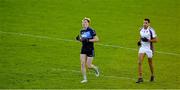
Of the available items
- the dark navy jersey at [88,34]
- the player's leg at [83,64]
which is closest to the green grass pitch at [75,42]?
the player's leg at [83,64]

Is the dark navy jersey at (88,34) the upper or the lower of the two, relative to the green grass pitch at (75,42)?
upper

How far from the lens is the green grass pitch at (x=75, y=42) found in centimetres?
2975

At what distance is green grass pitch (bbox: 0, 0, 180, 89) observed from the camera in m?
29.7

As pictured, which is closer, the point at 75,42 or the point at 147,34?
the point at 147,34

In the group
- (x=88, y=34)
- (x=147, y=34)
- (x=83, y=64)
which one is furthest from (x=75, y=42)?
(x=83, y=64)

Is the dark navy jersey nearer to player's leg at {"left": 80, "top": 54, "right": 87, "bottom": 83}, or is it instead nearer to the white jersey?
player's leg at {"left": 80, "top": 54, "right": 87, "bottom": 83}

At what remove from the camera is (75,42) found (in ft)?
135

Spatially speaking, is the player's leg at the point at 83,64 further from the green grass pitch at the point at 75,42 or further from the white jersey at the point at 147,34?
the white jersey at the point at 147,34

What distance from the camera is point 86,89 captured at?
26.8m

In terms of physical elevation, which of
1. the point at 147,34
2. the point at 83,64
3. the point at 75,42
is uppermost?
the point at 147,34

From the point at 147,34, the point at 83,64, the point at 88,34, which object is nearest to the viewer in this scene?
the point at 83,64

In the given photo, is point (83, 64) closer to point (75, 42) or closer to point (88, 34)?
point (88, 34)

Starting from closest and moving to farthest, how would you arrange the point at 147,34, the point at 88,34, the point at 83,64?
1. the point at 83,64
2. the point at 88,34
3. the point at 147,34

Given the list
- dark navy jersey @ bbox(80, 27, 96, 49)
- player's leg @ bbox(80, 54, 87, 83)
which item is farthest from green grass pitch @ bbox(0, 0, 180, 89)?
dark navy jersey @ bbox(80, 27, 96, 49)
